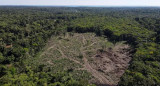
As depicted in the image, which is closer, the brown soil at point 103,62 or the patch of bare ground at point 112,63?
the brown soil at point 103,62

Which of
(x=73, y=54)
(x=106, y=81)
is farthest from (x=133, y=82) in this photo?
(x=73, y=54)

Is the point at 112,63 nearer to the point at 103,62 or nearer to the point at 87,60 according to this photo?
the point at 103,62

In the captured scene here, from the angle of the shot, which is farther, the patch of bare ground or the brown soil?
the patch of bare ground

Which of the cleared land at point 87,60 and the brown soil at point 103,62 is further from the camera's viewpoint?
the cleared land at point 87,60

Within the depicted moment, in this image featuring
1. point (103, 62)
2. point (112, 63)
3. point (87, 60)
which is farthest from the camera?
point (87, 60)

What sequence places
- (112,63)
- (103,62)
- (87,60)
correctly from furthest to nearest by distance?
(87,60)
(103,62)
(112,63)

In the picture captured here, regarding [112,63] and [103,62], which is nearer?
[112,63]

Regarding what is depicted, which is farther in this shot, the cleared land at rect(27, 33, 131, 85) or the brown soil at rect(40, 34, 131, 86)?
the cleared land at rect(27, 33, 131, 85)

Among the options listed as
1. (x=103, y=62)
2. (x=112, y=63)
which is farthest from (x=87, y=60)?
(x=112, y=63)
